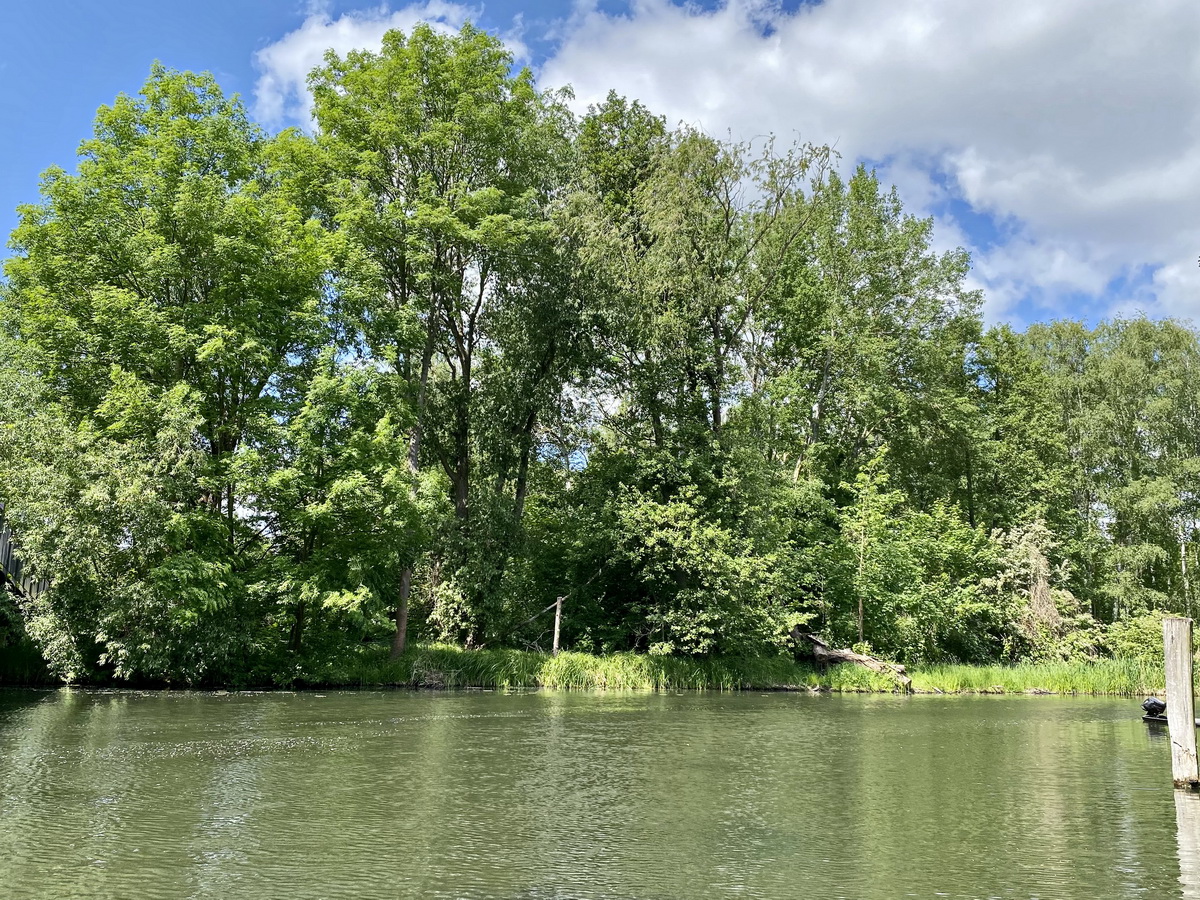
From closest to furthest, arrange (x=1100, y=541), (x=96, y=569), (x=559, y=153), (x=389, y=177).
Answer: (x=96, y=569)
(x=389, y=177)
(x=559, y=153)
(x=1100, y=541)

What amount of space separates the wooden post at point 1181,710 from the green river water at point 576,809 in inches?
13.9

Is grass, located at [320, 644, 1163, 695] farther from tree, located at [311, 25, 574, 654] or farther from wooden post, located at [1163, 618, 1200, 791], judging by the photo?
wooden post, located at [1163, 618, 1200, 791]

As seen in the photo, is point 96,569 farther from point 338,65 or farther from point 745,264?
point 745,264

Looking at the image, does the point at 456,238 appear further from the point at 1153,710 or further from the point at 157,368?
the point at 1153,710

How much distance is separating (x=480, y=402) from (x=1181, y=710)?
80.5 feet

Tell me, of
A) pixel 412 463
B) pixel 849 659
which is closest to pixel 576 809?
pixel 412 463

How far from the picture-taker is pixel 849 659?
98.8 feet

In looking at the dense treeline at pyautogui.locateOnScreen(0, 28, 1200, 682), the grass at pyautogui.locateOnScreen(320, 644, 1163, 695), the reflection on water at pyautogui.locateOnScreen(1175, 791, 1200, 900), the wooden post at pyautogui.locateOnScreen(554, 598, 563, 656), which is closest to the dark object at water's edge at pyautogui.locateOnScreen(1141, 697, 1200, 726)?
the reflection on water at pyautogui.locateOnScreen(1175, 791, 1200, 900)

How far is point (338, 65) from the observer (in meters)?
31.5

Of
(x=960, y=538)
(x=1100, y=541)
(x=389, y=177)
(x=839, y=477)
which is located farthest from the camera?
(x=1100, y=541)

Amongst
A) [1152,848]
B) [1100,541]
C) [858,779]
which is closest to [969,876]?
[1152,848]

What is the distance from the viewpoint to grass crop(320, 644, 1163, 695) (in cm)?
2633

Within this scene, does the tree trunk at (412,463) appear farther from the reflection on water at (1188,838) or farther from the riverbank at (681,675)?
the reflection on water at (1188,838)

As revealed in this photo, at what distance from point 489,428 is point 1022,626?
69.1ft
